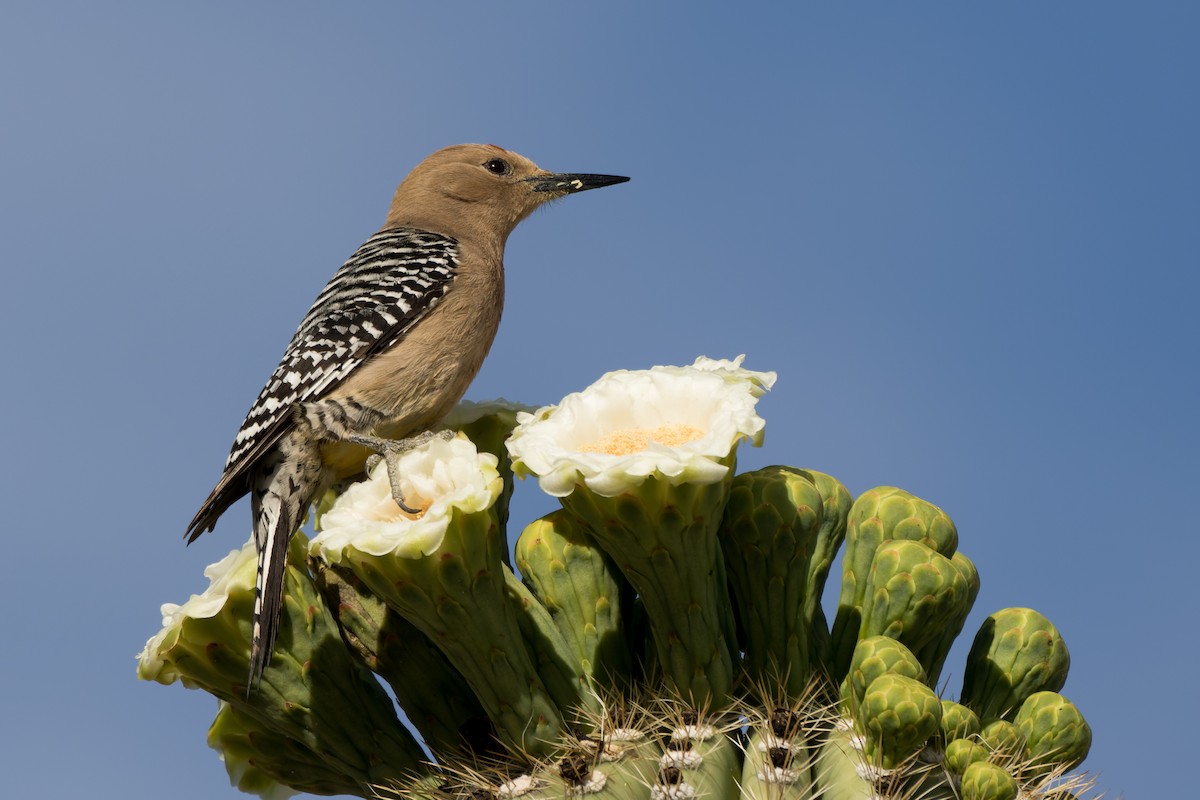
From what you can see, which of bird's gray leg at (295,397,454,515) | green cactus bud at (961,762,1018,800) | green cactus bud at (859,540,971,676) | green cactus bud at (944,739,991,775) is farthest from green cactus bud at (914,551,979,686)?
bird's gray leg at (295,397,454,515)

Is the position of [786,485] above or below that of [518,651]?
above

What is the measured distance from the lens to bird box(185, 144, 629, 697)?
4984 millimetres

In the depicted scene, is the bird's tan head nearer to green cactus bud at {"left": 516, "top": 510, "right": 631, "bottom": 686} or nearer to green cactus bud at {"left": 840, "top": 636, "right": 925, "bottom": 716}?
green cactus bud at {"left": 516, "top": 510, "right": 631, "bottom": 686}

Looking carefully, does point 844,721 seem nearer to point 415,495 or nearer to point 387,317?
point 415,495

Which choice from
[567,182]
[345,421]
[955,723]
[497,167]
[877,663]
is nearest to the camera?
[877,663]

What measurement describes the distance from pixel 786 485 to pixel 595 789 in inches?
44.1

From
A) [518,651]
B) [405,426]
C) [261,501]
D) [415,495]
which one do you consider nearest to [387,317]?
[405,426]

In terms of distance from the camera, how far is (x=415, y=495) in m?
4.15

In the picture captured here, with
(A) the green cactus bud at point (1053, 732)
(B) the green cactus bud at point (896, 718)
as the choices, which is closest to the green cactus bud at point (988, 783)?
(B) the green cactus bud at point (896, 718)

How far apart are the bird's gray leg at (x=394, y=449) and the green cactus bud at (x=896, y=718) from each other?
5.01ft

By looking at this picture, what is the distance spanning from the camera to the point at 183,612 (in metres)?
4.35

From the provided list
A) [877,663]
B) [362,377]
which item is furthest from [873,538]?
[362,377]

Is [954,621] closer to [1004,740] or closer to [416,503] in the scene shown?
[1004,740]

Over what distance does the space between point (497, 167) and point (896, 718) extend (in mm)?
4957
